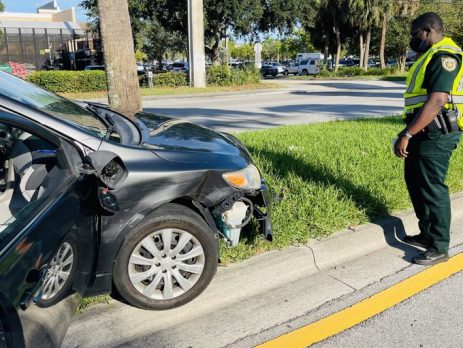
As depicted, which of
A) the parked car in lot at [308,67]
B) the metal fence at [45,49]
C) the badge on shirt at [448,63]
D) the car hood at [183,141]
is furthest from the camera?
the parked car in lot at [308,67]

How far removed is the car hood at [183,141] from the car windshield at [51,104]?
14.0 inches

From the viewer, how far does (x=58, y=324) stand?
6.54 feet

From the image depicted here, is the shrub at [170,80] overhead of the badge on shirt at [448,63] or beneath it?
beneath

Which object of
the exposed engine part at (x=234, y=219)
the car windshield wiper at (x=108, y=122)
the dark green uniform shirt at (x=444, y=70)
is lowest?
the exposed engine part at (x=234, y=219)

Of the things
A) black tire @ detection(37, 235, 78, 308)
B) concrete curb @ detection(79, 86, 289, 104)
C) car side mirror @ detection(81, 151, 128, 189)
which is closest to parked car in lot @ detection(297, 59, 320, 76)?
concrete curb @ detection(79, 86, 289, 104)

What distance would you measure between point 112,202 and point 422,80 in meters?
2.25

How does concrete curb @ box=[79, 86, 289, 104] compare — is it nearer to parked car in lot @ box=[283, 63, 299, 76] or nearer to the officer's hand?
the officer's hand

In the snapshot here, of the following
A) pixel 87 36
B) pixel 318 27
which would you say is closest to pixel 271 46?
pixel 318 27

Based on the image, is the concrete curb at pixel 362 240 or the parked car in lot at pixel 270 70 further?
the parked car in lot at pixel 270 70

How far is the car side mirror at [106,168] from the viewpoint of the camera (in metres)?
2.33

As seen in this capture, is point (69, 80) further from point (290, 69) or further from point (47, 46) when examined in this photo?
point (290, 69)

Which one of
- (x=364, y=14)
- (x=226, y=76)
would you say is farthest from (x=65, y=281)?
(x=364, y=14)

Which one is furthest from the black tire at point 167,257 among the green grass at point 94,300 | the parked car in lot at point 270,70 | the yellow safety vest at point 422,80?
the parked car in lot at point 270,70

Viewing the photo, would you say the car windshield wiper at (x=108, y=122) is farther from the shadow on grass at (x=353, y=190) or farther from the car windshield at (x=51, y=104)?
the shadow on grass at (x=353, y=190)
